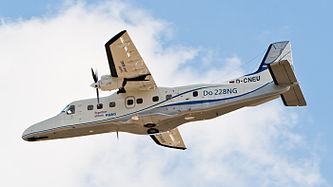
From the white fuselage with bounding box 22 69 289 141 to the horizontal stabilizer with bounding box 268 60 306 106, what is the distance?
1.21ft

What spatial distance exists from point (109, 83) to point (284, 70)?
7706 millimetres

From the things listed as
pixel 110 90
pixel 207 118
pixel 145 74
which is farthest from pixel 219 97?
pixel 110 90

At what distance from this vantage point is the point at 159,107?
24.2 m

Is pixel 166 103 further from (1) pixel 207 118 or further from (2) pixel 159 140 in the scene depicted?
(2) pixel 159 140

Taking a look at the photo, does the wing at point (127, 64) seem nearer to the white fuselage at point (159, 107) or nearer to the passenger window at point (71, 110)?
the white fuselage at point (159, 107)

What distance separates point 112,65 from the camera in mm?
23125

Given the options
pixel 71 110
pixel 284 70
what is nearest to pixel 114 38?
pixel 71 110

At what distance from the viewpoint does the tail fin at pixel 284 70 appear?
70.9ft

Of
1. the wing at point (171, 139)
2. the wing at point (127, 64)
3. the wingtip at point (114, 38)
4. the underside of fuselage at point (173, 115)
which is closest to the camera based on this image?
the wingtip at point (114, 38)

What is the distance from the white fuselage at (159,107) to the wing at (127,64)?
2.13ft

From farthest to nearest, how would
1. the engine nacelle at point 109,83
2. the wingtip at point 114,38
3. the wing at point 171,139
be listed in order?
the wing at point 171,139, the engine nacelle at point 109,83, the wingtip at point 114,38

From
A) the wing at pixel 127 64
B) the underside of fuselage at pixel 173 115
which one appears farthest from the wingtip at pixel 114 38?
the underside of fuselage at pixel 173 115

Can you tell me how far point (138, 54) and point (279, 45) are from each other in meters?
7.32

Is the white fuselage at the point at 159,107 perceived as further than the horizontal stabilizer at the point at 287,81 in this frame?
Yes
